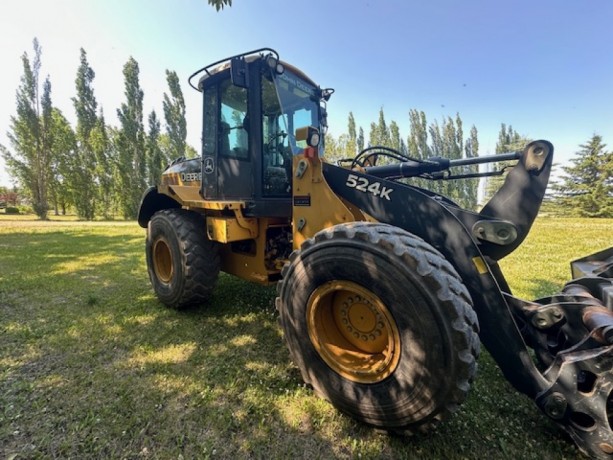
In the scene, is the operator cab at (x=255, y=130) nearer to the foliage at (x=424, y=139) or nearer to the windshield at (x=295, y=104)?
the windshield at (x=295, y=104)

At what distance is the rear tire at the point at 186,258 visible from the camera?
3.57 metres

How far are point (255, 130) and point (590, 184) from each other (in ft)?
115

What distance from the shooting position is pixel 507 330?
187 centimetres

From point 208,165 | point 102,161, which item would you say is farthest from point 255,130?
point 102,161

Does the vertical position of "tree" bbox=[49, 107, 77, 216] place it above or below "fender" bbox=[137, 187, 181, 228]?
above

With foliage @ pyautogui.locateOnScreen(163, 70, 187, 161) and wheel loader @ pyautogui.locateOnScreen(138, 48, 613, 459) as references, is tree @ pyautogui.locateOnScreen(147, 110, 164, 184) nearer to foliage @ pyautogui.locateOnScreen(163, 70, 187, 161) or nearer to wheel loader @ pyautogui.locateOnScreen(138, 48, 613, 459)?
foliage @ pyautogui.locateOnScreen(163, 70, 187, 161)

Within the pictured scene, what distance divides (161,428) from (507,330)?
2285 mm

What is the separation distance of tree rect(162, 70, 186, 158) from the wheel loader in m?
32.1

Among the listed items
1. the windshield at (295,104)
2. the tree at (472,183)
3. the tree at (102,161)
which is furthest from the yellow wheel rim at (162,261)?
the tree at (472,183)

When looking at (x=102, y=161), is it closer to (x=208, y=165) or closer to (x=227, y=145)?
(x=208, y=165)

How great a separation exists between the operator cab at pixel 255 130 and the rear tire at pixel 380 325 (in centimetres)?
152

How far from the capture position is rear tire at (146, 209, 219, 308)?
11.7ft

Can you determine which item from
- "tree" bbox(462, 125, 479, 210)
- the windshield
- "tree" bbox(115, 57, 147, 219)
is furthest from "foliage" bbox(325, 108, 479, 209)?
the windshield

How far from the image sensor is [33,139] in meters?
25.4
